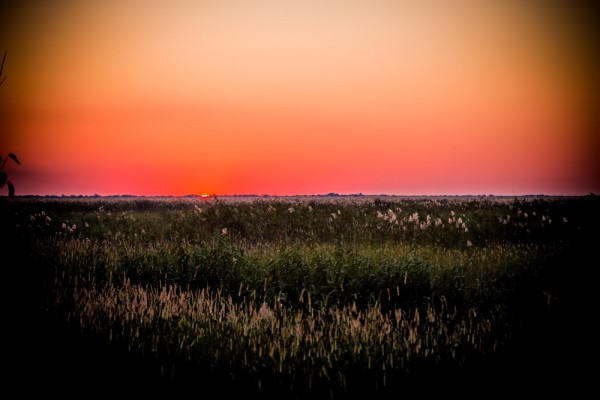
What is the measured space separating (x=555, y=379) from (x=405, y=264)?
4.55 metres

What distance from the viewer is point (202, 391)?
15.6ft

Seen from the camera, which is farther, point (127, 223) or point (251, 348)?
point (127, 223)

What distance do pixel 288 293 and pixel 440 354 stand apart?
438 centimetres

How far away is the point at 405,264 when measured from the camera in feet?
32.1

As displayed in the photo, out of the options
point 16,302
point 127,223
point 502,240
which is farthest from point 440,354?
point 127,223

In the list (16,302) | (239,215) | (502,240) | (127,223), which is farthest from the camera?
(127,223)

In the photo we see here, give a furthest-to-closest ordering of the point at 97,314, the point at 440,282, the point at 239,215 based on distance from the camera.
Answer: the point at 239,215 < the point at 440,282 < the point at 97,314

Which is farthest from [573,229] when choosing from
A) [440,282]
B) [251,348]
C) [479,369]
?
[251,348]

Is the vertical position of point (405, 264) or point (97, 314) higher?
point (405, 264)

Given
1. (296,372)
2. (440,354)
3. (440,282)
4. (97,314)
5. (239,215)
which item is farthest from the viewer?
(239,215)

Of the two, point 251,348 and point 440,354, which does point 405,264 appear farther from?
point 251,348

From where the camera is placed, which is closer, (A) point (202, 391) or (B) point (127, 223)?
(A) point (202, 391)

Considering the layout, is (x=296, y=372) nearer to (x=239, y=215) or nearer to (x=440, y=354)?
(x=440, y=354)

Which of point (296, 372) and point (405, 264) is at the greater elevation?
point (405, 264)
